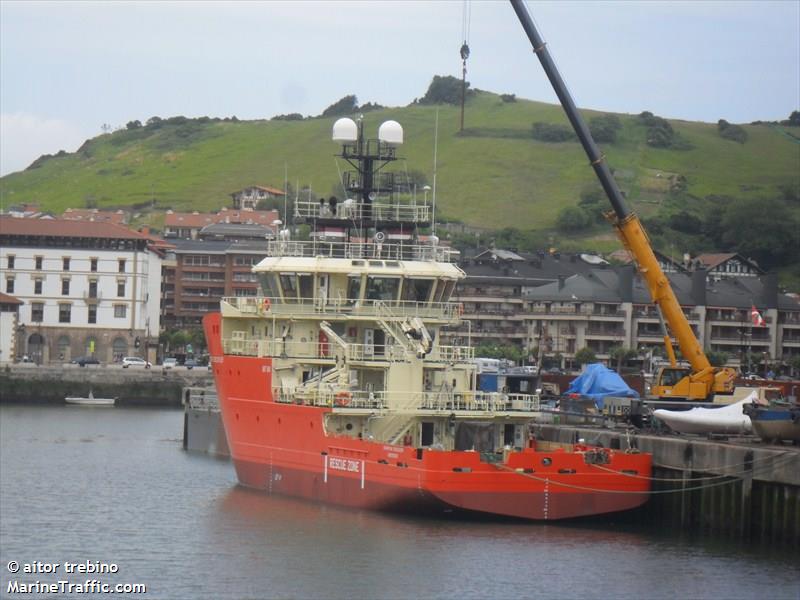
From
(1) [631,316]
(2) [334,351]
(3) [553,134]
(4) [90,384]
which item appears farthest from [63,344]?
(3) [553,134]

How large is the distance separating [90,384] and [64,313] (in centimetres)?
1524

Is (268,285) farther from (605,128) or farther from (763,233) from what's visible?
(605,128)

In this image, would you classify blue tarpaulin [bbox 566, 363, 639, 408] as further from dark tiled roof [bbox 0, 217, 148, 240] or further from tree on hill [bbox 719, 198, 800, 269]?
tree on hill [bbox 719, 198, 800, 269]

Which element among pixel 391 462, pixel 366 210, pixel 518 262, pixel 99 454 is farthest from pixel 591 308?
pixel 391 462

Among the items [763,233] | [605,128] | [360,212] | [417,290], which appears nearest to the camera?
[417,290]

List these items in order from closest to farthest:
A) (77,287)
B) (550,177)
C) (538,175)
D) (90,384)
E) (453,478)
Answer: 1. (453,478)
2. (90,384)
3. (77,287)
4. (550,177)
5. (538,175)

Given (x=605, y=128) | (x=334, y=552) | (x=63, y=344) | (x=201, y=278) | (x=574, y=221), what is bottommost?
(x=334, y=552)

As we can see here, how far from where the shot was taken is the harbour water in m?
30.9

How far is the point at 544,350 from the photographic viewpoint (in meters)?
97.1

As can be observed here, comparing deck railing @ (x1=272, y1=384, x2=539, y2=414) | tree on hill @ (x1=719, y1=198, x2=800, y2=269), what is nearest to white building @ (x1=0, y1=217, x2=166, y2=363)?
tree on hill @ (x1=719, y1=198, x2=800, y2=269)

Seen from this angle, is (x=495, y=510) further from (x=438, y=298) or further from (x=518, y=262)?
(x=518, y=262)

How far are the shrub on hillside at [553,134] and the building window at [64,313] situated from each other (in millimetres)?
100560

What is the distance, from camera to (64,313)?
343ft

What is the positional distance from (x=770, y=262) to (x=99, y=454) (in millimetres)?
88025
